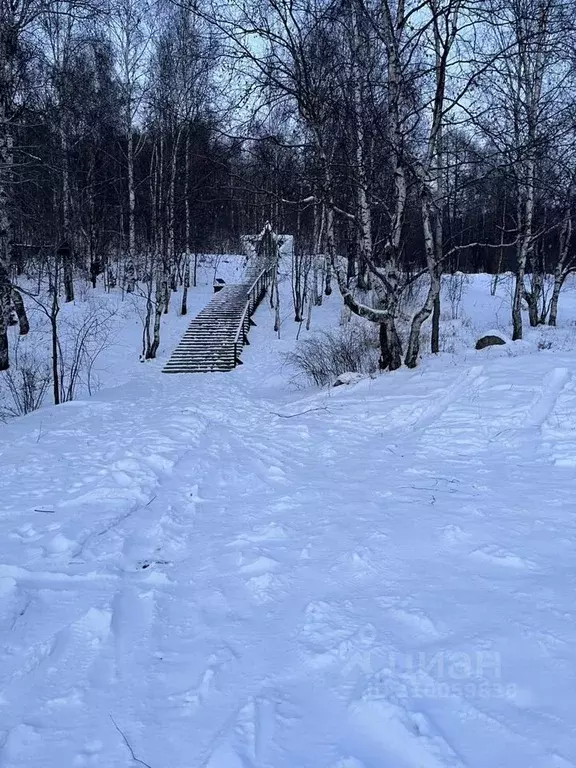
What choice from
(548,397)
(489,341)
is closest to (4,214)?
(548,397)

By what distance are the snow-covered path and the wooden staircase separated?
327 inches

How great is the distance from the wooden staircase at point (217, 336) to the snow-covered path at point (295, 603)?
8295mm

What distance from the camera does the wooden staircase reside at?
13.8 metres

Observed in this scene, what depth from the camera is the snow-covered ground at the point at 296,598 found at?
176 centimetres

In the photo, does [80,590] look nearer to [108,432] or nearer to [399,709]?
[399,709]

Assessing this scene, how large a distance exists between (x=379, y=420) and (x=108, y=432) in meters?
3.65

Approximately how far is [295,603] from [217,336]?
569 inches

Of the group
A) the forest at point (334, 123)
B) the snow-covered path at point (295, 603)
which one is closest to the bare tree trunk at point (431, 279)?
the forest at point (334, 123)

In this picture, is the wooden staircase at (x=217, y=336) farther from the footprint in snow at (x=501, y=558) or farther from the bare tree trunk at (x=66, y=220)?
the footprint in snow at (x=501, y=558)

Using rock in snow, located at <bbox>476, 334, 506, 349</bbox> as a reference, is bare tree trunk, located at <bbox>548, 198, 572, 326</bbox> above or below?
above

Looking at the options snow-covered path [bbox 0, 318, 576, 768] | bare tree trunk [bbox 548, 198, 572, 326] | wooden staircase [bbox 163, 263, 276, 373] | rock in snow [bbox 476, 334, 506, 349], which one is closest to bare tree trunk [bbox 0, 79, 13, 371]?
wooden staircase [bbox 163, 263, 276, 373]

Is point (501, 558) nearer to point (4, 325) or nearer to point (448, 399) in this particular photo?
point (448, 399)

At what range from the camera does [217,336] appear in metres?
16.5

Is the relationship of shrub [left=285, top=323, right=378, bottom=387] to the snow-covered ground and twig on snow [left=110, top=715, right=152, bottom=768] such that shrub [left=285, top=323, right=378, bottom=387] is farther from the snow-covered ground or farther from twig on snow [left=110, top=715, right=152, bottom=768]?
twig on snow [left=110, top=715, right=152, bottom=768]
